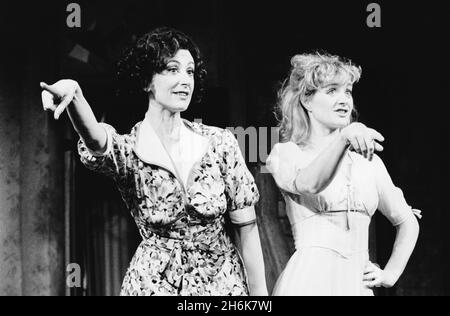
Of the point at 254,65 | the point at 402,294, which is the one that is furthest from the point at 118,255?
the point at 402,294

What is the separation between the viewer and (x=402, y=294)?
2.84 m

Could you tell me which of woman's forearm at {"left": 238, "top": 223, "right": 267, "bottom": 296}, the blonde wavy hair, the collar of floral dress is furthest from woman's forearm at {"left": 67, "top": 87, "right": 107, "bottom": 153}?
the blonde wavy hair

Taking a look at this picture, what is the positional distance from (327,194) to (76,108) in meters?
0.82

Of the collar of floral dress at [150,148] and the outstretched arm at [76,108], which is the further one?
the collar of floral dress at [150,148]

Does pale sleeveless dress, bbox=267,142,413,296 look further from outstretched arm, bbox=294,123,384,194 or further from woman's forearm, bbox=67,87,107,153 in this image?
woman's forearm, bbox=67,87,107,153

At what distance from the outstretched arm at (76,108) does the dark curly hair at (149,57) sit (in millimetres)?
303

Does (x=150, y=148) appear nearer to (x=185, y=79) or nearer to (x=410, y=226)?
(x=185, y=79)

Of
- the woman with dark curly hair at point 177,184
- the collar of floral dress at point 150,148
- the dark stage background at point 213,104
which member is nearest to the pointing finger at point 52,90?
the woman with dark curly hair at point 177,184

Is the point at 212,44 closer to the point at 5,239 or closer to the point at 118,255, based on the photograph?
the point at 118,255

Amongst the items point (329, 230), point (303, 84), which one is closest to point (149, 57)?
Answer: point (303, 84)

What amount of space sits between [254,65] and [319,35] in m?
0.25

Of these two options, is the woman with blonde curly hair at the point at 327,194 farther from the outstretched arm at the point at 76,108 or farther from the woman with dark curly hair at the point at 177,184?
the outstretched arm at the point at 76,108

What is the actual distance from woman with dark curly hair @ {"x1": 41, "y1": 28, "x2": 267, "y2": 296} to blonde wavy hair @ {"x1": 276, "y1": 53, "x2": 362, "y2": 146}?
0.85ft

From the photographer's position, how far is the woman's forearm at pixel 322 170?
7.20 feet
